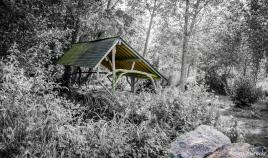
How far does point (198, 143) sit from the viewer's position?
6809 millimetres

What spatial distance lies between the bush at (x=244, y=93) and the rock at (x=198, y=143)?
1002 cm

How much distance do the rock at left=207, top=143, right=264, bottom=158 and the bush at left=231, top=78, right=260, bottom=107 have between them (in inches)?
423

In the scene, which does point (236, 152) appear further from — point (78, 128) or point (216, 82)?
point (216, 82)

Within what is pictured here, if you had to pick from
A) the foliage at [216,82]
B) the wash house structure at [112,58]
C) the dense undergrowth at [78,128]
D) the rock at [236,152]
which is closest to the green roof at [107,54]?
the wash house structure at [112,58]

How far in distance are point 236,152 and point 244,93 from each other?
38.2ft

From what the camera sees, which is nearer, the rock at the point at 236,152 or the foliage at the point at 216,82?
the rock at the point at 236,152

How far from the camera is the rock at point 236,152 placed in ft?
18.8

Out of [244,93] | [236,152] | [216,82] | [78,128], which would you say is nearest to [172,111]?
[236,152]

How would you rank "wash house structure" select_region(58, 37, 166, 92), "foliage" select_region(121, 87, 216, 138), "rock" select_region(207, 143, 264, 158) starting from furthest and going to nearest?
"wash house structure" select_region(58, 37, 166, 92)
"foliage" select_region(121, 87, 216, 138)
"rock" select_region(207, 143, 264, 158)

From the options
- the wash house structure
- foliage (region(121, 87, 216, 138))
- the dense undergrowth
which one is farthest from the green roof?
the dense undergrowth

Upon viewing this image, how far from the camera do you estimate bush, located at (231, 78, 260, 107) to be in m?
16.4

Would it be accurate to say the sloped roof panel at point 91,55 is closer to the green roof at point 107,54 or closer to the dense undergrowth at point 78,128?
the green roof at point 107,54

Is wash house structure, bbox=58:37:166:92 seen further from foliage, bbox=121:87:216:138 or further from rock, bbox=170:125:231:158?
rock, bbox=170:125:231:158

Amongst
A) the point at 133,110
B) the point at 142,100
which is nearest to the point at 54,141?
the point at 133,110
